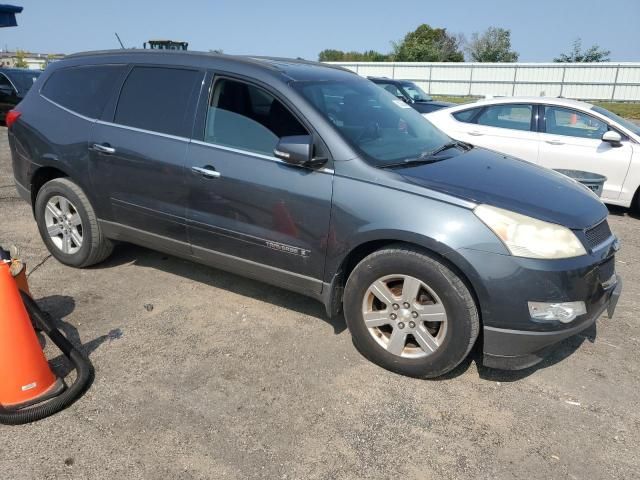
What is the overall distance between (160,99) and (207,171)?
79 cm

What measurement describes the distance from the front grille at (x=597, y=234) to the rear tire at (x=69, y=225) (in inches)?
143

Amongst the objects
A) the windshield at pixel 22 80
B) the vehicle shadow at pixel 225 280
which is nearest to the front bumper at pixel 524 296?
the vehicle shadow at pixel 225 280

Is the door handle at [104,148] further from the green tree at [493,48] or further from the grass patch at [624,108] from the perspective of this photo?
the green tree at [493,48]

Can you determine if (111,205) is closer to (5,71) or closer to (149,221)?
(149,221)

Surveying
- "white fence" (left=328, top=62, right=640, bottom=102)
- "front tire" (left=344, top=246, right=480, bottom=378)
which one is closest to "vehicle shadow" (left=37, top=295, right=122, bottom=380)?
"front tire" (left=344, top=246, right=480, bottom=378)

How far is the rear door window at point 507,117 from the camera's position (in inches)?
287

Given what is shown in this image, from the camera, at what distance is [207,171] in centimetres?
350

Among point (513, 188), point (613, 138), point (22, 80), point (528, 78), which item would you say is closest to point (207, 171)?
point (513, 188)

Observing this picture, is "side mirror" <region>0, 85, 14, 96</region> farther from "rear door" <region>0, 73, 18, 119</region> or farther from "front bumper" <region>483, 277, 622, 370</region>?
"front bumper" <region>483, 277, 622, 370</region>

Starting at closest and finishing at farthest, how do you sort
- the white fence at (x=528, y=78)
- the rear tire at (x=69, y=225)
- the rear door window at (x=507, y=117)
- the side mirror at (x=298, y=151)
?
the side mirror at (x=298, y=151)
the rear tire at (x=69, y=225)
the rear door window at (x=507, y=117)
the white fence at (x=528, y=78)

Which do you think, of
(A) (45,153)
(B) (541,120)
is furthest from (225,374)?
(B) (541,120)

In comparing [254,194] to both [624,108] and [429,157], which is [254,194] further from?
[624,108]

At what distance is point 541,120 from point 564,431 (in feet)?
18.0

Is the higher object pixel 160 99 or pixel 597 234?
pixel 160 99
